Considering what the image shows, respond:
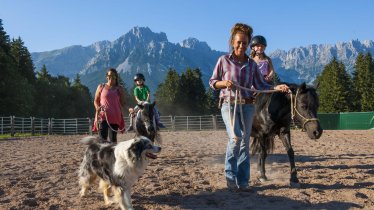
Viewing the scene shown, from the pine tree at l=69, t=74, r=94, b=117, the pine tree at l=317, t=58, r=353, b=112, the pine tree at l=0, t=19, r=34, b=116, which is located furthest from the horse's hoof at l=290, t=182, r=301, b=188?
the pine tree at l=69, t=74, r=94, b=117

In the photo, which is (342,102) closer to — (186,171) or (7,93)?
(7,93)

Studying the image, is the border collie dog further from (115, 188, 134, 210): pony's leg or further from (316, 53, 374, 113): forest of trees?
(316, 53, 374, 113): forest of trees

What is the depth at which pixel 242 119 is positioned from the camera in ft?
18.5

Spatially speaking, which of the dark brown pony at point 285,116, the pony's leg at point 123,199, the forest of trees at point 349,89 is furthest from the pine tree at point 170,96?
the pony's leg at point 123,199

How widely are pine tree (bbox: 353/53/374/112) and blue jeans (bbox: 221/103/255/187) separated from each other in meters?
62.6

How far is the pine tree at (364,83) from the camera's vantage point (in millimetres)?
62156

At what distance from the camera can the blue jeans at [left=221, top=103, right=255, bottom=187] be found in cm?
567

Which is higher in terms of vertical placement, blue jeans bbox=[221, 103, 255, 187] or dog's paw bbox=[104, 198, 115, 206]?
blue jeans bbox=[221, 103, 255, 187]

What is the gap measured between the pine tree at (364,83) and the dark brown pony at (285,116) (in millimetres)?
61337

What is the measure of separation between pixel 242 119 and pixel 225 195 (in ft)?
3.79

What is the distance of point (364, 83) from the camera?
64.3 meters

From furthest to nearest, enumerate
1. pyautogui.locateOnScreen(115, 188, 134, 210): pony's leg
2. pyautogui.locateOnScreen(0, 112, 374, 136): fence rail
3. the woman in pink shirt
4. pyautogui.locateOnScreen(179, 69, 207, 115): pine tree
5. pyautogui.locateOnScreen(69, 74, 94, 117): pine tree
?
pyautogui.locateOnScreen(69, 74, 94, 117): pine tree, pyautogui.locateOnScreen(179, 69, 207, 115): pine tree, pyautogui.locateOnScreen(0, 112, 374, 136): fence rail, the woman in pink shirt, pyautogui.locateOnScreen(115, 188, 134, 210): pony's leg

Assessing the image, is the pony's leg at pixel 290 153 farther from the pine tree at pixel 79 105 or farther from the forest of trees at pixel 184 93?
the pine tree at pixel 79 105

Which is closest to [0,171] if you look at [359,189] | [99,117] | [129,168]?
[99,117]
